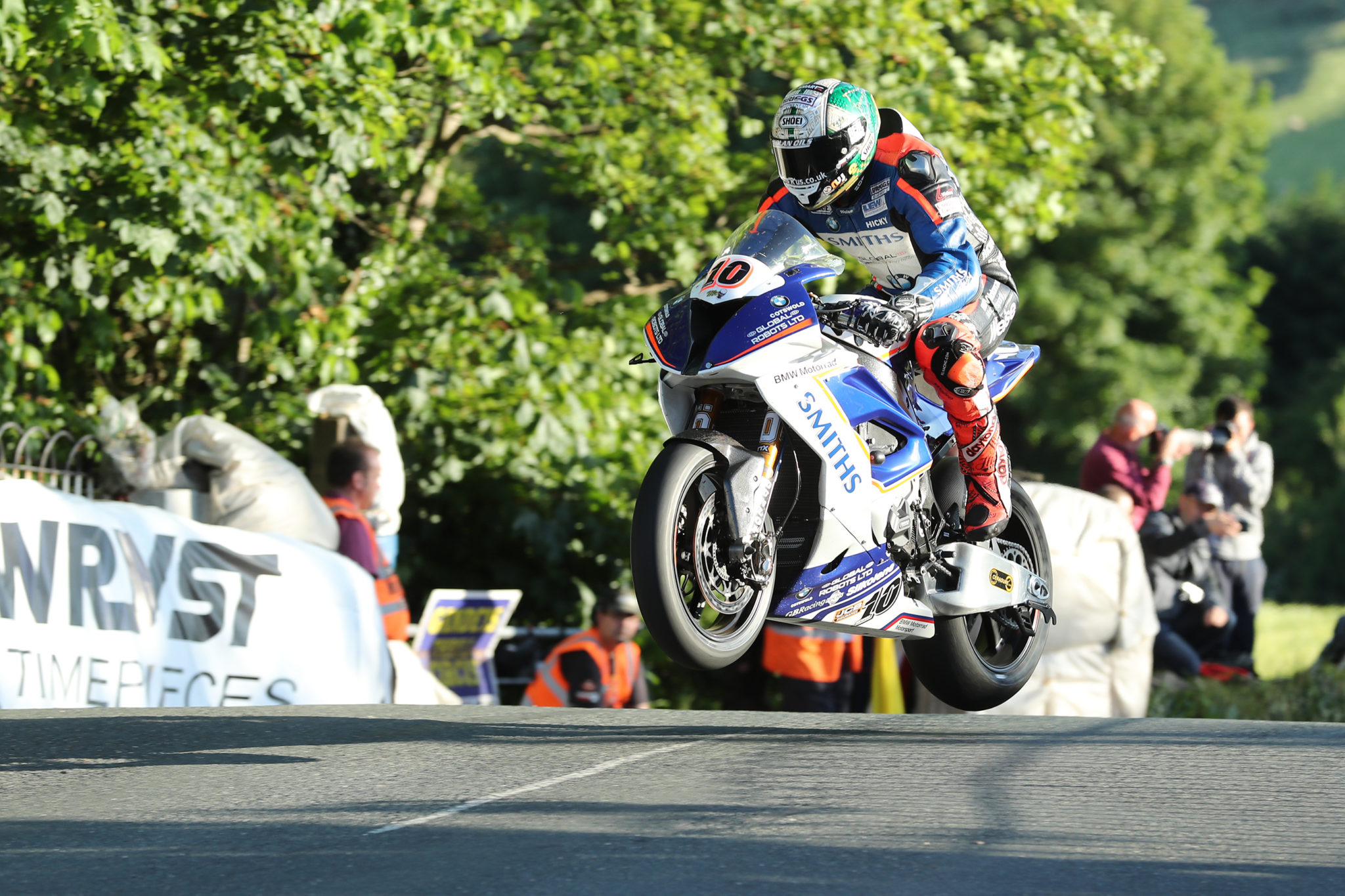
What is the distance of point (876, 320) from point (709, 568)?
1.03 m

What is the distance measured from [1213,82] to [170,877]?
103 feet

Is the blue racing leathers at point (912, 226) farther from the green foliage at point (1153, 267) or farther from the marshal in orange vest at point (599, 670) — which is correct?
the green foliage at point (1153, 267)

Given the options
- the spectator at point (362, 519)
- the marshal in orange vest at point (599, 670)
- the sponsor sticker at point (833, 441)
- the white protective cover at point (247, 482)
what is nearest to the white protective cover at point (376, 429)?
the spectator at point (362, 519)

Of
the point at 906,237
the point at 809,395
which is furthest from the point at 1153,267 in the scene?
the point at 809,395

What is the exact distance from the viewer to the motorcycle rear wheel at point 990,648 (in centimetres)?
591

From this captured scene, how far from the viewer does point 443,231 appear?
40.3 ft

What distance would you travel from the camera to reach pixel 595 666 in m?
8.74

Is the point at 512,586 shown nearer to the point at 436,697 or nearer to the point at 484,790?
the point at 436,697

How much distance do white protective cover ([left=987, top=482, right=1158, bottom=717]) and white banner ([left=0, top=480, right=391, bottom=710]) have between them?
12.6ft

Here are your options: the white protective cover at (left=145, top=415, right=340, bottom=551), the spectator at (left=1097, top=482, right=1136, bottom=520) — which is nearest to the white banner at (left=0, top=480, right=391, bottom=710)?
the white protective cover at (left=145, top=415, right=340, bottom=551)

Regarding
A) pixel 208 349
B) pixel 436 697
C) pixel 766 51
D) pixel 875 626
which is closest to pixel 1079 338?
pixel 766 51

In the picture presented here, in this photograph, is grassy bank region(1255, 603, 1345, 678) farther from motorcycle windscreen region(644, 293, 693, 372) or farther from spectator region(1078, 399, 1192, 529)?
motorcycle windscreen region(644, 293, 693, 372)

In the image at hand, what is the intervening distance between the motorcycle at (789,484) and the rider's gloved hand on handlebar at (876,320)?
4 centimetres

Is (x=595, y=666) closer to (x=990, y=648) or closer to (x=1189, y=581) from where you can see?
(x=990, y=648)
